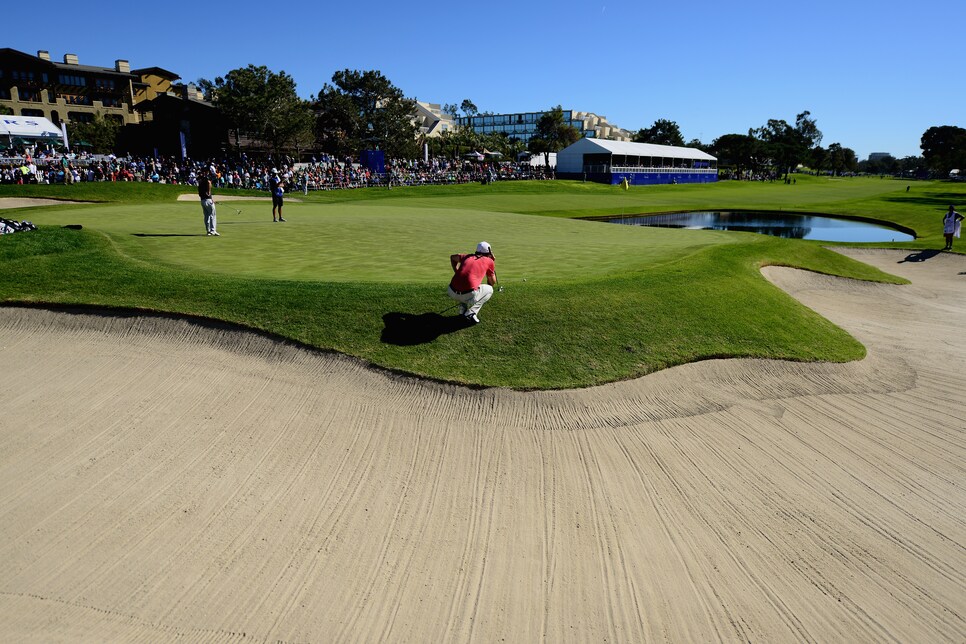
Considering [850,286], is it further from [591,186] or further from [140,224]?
[591,186]

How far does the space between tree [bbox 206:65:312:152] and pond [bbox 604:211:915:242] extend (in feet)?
132

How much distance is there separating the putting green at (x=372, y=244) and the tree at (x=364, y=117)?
52168mm

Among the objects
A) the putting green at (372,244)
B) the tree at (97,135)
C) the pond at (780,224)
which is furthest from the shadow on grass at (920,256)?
the tree at (97,135)

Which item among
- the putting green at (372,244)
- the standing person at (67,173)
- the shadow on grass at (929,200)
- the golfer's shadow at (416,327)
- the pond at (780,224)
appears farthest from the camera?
the shadow on grass at (929,200)

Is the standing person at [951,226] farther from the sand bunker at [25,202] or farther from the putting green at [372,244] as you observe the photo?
the sand bunker at [25,202]

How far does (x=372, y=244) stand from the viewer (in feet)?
64.5

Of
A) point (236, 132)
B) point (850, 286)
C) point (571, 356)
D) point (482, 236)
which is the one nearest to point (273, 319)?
point (571, 356)

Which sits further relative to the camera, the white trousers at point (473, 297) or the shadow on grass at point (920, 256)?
the shadow on grass at point (920, 256)

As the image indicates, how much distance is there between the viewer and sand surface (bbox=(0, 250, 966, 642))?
6074 millimetres

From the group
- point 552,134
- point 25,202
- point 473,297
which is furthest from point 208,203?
point 552,134

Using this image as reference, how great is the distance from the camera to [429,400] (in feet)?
31.1

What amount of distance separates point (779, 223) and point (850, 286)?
31.7 metres

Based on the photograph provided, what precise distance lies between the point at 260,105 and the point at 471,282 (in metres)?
61.8

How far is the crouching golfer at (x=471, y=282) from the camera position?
34.1 ft
